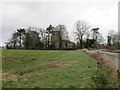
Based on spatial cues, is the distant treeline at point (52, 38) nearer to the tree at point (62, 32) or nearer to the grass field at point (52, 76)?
the tree at point (62, 32)

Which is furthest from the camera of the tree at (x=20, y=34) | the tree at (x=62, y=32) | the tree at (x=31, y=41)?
the tree at (x=20, y=34)

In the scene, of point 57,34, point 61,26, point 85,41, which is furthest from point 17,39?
point 85,41

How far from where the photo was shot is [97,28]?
48812 mm

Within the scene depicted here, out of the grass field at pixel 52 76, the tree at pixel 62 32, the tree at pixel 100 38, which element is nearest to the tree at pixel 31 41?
the tree at pixel 62 32

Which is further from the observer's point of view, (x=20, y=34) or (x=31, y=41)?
(x=20, y=34)

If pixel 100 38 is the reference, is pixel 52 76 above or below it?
below

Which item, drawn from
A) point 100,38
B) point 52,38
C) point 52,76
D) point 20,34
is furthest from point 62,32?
point 52,76

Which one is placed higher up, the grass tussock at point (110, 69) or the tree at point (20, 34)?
the tree at point (20, 34)

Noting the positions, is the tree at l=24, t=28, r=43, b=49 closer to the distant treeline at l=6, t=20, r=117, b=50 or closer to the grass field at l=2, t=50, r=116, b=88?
the distant treeline at l=6, t=20, r=117, b=50

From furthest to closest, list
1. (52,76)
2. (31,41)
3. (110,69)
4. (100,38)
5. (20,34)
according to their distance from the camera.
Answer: (100,38)
(20,34)
(31,41)
(52,76)
(110,69)

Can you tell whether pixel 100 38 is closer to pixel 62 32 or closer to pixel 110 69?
pixel 62 32

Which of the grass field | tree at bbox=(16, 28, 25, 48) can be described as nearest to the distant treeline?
tree at bbox=(16, 28, 25, 48)

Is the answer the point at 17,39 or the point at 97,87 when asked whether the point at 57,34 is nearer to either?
the point at 17,39

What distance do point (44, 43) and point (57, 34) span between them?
9075 millimetres
